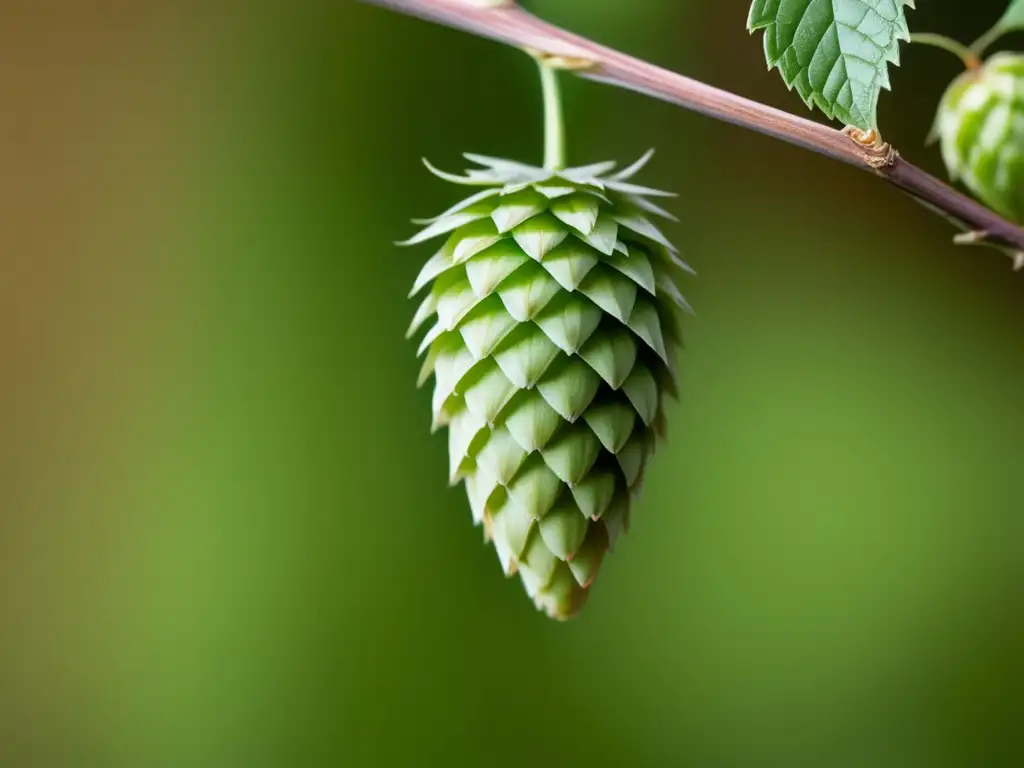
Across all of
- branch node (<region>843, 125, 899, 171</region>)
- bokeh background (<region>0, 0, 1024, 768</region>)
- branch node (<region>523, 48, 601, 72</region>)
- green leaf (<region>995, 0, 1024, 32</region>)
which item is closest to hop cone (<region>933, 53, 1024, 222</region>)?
green leaf (<region>995, 0, 1024, 32</region>)

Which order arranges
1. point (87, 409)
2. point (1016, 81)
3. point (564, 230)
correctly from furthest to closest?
point (87, 409)
point (1016, 81)
point (564, 230)

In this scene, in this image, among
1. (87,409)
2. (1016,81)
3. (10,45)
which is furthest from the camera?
A: (87,409)

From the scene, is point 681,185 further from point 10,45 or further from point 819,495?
point 10,45

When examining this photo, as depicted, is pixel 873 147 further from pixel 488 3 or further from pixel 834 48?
pixel 488 3

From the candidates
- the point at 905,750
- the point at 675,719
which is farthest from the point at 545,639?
the point at 905,750

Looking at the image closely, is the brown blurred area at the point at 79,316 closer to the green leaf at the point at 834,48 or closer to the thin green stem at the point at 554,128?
the thin green stem at the point at 554,128

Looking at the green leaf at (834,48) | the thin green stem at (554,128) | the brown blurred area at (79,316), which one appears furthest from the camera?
the brown blurred area at (79,316)

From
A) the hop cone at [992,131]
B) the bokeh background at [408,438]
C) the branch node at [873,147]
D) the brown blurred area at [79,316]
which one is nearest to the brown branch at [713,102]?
the branch node at [873,147]
